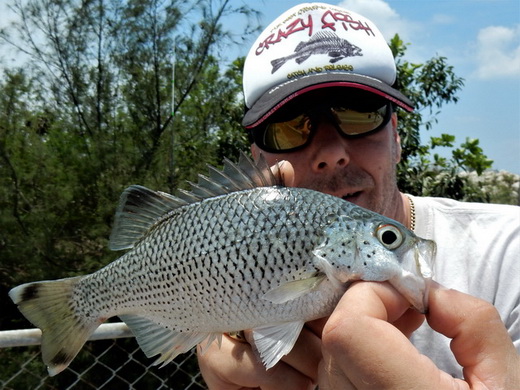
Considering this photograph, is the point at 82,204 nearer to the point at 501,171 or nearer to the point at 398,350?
the point at 398,350

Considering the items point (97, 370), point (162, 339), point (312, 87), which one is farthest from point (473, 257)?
point (97, 370)

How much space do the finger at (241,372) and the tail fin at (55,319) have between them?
0.41 meters

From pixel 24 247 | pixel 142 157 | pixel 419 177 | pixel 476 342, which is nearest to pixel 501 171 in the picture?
pixel 419 177

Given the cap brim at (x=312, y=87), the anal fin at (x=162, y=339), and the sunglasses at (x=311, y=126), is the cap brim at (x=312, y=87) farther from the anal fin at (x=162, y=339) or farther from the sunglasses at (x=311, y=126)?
the anal fin at (x=162, y=339)

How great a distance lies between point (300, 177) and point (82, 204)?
3.92m

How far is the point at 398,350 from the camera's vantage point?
100cm

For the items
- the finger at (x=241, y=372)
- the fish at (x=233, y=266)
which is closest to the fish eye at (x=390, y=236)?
the fish at (x=233, y=266)

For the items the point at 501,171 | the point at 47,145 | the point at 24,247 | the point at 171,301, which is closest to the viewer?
the point at 171,301

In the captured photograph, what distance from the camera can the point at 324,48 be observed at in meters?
1.93

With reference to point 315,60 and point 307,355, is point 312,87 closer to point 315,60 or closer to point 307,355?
point 315,60

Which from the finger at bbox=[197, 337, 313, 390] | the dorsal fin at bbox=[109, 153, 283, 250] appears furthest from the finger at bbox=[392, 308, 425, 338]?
the dorsal fin at bbox=[109, 153, 283, 250]

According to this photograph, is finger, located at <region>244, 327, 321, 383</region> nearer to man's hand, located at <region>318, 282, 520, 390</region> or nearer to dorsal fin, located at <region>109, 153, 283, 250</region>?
man's hand, located at <region>318, 282, 520, 390</region>

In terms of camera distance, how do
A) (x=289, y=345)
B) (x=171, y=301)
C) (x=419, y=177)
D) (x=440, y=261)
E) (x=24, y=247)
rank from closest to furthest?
(x=289, y=345) < (x=171, y=301) < (x=440, y=261) < (x=24, y=247) < (x=419, y=177)

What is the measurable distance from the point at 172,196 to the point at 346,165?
32.0 inches
